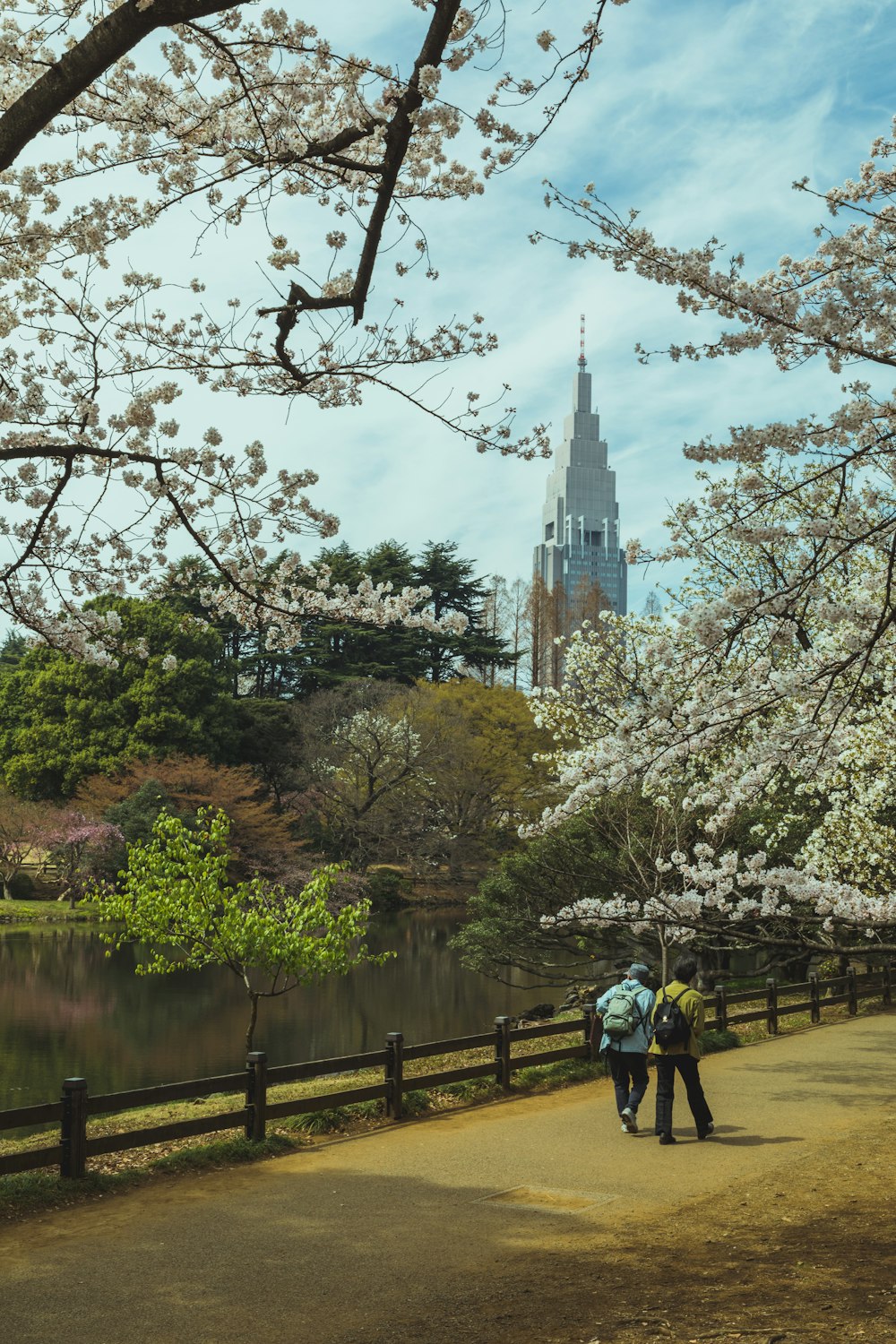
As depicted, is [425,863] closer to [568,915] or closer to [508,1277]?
[568,915]

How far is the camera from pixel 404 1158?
8.66m

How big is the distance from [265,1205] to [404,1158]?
1.54m

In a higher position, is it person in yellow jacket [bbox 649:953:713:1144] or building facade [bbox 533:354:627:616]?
building facade [bbox 533:354:627:616]

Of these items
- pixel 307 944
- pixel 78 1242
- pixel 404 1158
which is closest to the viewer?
pixel 78 1242

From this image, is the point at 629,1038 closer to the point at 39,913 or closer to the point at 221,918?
the point at 221,918

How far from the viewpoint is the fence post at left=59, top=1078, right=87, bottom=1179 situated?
302 inches

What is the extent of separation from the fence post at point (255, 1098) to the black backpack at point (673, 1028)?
304 cm

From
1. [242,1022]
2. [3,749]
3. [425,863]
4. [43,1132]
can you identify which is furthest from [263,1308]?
[3,749]

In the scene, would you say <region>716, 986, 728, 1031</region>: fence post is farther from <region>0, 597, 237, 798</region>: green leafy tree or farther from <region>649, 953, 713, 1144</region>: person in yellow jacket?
<region>0, 597, 237, 798</region>: green leafy tree

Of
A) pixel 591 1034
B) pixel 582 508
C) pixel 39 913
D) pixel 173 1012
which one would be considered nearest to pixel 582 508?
pixel 582 508

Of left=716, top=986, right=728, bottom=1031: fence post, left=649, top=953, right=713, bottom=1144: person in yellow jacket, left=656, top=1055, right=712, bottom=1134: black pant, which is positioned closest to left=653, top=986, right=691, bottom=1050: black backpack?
left=649, top=953, right=713, bottom=1144: person in yellow jacket

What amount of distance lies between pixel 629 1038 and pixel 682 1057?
2.39 ft

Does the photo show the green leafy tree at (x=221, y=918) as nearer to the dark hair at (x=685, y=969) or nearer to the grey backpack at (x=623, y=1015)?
the grey backpack at (x=623, y=1015)

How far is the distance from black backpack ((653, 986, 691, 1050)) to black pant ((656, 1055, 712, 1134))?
14 cm
